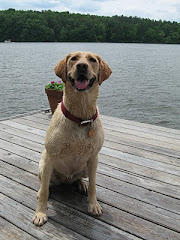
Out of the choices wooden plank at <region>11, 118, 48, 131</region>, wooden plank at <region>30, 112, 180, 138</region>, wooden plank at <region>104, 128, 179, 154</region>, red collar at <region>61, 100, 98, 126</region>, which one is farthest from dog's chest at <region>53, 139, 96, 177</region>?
wooden plank at <region>30, 112, 180, 138</region>

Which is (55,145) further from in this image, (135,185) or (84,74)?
(135,185)

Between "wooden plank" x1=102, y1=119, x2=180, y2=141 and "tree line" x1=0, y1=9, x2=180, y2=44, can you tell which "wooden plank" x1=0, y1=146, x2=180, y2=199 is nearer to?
"wooden plank" x1=102, y1=119, x2=180, y2=141

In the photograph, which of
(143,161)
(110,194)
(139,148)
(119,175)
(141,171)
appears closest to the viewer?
(110,194)

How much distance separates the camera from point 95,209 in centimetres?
281

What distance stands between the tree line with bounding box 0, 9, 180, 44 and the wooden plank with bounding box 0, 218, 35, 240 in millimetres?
68536

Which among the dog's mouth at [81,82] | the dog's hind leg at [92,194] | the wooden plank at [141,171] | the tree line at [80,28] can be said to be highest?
the tree line at [80,28]

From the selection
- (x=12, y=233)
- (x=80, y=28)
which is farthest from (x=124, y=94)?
(x=80, y=28)

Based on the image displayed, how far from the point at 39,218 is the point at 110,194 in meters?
0.87

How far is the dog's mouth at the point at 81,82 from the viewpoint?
2.46 m

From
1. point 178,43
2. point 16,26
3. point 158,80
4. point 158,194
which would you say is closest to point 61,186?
point 158,194

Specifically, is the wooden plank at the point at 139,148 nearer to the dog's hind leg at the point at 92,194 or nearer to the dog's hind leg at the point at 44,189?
the dog's hind leg at the point at 92,194

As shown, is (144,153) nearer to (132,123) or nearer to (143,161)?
(143,161)

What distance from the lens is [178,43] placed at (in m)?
80.8

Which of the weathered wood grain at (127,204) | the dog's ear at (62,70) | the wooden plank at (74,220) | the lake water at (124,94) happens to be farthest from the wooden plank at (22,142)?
the lake water at (124,94)
